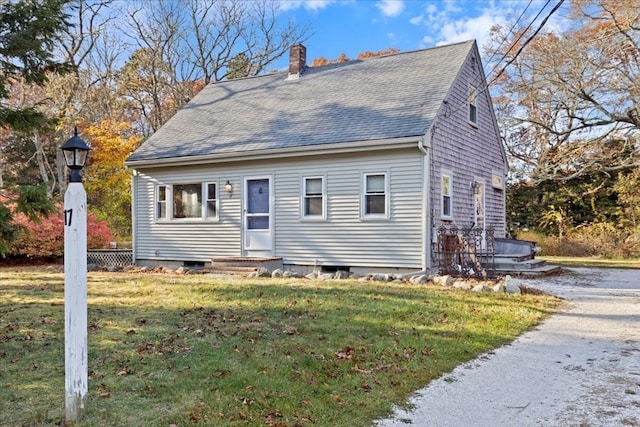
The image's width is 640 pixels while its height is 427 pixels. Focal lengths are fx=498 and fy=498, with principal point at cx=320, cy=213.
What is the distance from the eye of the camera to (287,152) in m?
12.5

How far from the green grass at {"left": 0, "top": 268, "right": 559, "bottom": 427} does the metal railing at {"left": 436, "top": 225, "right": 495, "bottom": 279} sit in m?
2.40

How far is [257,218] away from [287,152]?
85.3 inches

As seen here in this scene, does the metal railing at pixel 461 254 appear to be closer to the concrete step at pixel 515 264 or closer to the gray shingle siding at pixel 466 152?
the gray shingle siding at pixel 466 152

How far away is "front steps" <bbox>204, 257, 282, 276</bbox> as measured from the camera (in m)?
12.6

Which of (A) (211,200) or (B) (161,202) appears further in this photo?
(B) (161,202)

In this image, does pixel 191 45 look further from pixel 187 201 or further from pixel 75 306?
pixel 75 306

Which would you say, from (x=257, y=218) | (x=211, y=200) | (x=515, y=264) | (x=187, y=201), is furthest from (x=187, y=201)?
(x=515, y=264)

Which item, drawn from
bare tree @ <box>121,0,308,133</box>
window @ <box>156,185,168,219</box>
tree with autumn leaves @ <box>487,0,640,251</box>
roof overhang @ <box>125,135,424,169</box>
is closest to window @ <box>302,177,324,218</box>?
roof overhang @ <box>125,135,424,169</box>

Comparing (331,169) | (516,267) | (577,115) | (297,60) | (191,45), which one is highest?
(191,45)

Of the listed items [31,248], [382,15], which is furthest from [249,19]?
[31,248]

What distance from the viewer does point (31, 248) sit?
15.3 meters

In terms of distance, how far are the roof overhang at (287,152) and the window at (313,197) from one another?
75cm

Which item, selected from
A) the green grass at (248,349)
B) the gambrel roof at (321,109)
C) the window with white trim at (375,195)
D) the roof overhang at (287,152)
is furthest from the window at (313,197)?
the green grass at (248,349)

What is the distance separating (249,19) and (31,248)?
2020 cm
